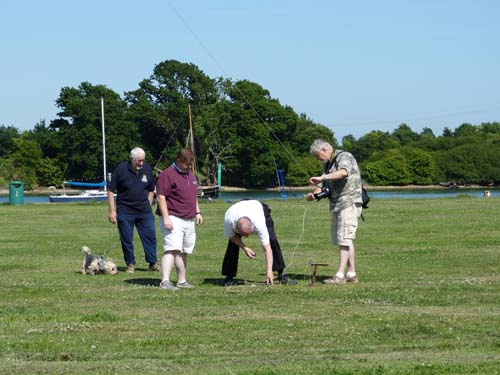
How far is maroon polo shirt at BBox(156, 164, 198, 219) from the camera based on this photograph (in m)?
12.9

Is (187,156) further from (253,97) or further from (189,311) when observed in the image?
(253,97)

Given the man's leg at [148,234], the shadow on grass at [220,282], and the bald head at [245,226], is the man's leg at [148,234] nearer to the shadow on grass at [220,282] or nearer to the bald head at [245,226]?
the shadow on grass at [220,282]

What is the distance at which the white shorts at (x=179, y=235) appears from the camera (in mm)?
12844

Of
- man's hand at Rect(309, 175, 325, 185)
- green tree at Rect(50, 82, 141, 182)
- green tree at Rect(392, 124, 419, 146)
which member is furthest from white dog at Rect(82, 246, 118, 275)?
green tree at Rect(392, 124, 419, 146)

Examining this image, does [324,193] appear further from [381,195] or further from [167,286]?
[381,195]

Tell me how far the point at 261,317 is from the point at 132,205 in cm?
590

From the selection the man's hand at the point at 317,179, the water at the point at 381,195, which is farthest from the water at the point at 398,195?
the man's hand at the point at 317,179

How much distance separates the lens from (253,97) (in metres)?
98.9

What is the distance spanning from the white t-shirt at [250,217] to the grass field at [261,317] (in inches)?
28.8

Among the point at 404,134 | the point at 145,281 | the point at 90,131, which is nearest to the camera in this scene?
the point at 145,281

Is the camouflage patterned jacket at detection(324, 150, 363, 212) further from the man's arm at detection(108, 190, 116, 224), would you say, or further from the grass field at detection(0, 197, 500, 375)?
the man's arm at detection(108, 190, 116, 224)

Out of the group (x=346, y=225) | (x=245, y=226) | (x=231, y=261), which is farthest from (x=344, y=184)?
(x=231, y=261)

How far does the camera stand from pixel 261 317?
10.3 metres

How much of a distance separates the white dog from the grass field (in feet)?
1.48
